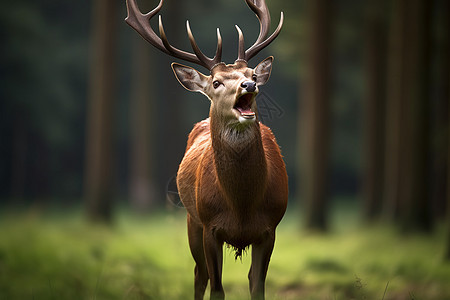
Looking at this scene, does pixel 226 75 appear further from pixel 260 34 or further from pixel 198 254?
pixel 198 254

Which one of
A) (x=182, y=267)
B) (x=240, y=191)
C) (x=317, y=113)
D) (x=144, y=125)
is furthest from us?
(x=144, y=125)

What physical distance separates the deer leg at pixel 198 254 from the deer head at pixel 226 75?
1624mm

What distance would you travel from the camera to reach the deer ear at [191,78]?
557 centimetres

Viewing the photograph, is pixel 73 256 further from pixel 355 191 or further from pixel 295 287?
pixel 355 191

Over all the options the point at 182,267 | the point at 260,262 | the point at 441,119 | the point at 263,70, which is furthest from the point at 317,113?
the point at 260,262

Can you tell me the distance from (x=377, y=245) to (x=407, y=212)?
0.95m

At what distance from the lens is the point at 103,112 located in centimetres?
1589

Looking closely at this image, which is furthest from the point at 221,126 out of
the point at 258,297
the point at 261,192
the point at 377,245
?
the point at 377,245

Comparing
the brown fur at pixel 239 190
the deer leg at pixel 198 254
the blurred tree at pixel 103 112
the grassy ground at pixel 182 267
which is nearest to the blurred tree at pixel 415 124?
the grassy ground at pixel 182 267

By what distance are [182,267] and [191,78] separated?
18.9 feet

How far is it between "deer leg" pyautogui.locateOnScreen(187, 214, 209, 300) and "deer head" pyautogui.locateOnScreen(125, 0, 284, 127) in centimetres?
162

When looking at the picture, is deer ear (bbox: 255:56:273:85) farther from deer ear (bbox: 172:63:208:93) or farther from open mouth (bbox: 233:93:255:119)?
open mouth (bbox: 233:93:255:119)

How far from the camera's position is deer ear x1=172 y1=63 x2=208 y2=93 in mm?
5566

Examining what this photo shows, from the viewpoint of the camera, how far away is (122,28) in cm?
2867
